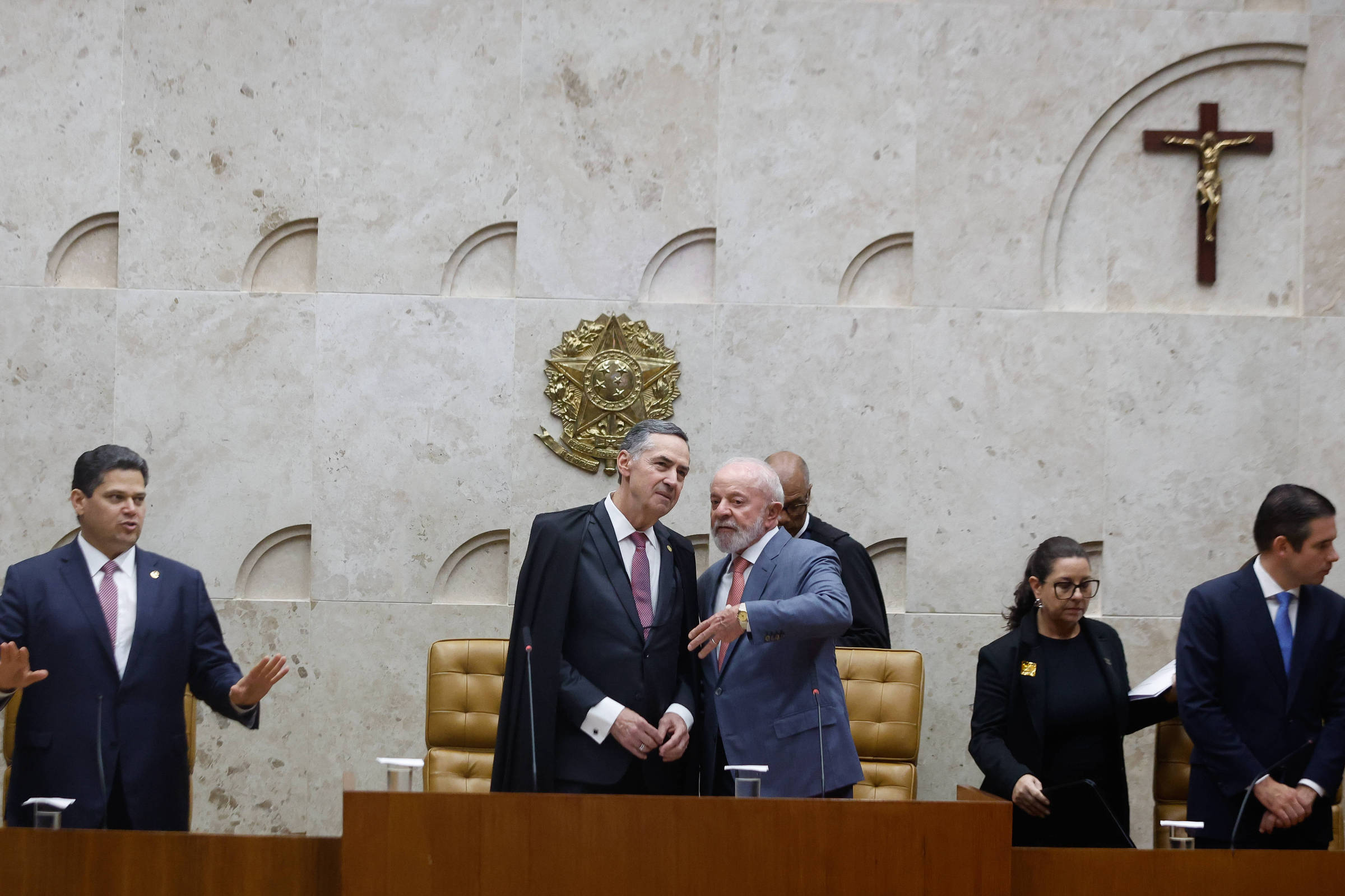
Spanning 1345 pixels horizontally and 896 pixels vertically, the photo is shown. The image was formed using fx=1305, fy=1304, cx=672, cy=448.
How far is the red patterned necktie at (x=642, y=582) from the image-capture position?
3.33 meters

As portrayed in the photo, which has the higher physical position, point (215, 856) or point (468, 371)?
point (468, 371)

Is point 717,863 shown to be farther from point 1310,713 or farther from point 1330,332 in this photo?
point 1330,332

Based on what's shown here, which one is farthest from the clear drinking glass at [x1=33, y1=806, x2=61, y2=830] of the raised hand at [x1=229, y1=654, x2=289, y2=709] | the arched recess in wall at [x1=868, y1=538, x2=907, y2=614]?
the arched recess in wall at [x1=868, y1=538, x2=907, y2=614]

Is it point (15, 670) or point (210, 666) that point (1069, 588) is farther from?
point (15, 670)

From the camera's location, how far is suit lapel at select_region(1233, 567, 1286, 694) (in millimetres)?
3410

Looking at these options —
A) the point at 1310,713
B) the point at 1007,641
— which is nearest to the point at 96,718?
the point at 1007,641

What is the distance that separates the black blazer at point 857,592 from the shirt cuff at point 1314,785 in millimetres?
1375

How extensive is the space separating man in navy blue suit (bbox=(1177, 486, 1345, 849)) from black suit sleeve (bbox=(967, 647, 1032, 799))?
489mm

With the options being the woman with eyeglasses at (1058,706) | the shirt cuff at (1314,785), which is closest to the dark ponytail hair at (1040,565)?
the woman with eyeglasses at (1058,706)

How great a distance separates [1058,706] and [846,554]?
906 millimetres

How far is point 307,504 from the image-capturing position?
15.7 ft

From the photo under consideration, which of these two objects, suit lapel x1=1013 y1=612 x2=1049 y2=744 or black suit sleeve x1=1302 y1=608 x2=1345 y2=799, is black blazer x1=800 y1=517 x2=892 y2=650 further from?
black suit sleeve x1=1302 y1=608 x2=1345 y2=799

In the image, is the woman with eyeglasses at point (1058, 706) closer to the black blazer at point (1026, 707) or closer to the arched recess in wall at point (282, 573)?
the black blazer at point (1026, 707)

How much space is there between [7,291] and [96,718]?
7.37 ft
